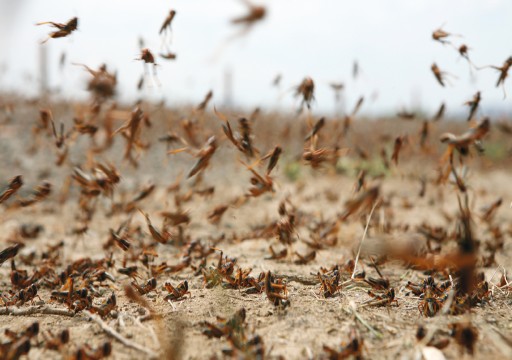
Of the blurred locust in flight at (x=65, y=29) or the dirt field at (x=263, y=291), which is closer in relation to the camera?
the dirt field at (x=263, y=291)

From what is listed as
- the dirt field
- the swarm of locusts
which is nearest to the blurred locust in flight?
the swarm of locusts

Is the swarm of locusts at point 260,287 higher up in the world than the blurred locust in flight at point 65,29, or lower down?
lower down

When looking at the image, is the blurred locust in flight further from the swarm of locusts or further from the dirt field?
the dirt field

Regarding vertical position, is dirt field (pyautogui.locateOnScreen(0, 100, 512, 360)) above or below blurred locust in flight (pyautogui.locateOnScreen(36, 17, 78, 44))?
below

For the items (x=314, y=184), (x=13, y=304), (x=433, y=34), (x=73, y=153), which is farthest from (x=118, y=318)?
(x=73, y=153)

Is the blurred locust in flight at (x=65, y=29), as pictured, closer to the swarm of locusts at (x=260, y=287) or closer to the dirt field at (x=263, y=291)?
the swarm of locusts at (x=260, y=287)

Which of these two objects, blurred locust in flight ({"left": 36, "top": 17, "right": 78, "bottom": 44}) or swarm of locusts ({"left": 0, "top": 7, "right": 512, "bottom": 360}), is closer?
swarm of locusts ({"left": 0, "top": 7, "right": 512, "bottom": 360})

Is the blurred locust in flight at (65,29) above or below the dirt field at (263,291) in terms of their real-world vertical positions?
above

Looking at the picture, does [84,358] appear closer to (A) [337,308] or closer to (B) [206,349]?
(B) [206,349]

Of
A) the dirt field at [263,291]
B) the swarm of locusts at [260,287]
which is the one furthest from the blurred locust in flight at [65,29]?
the dirt field at [263,291]

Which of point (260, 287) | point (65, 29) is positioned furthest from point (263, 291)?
point (65, 29)

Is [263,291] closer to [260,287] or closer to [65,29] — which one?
[260,287]
